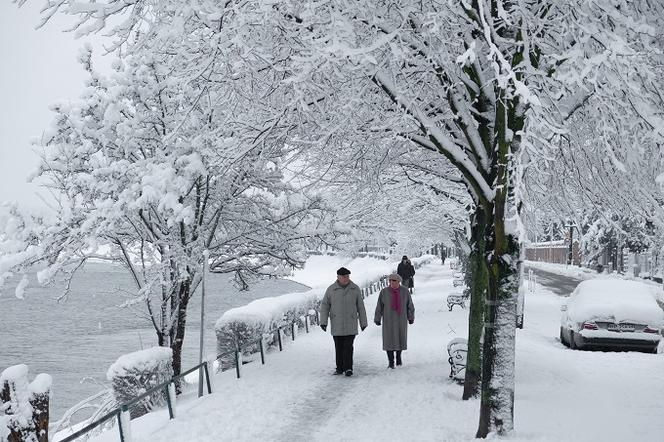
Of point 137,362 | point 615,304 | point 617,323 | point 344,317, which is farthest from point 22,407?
point 615,304

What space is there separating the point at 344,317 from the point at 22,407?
240 inches

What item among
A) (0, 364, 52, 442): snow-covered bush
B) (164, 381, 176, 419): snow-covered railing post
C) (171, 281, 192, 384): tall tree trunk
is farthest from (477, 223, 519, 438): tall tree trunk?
(171, 281, 192, 384): tall tree trunk

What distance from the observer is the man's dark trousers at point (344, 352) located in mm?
10805

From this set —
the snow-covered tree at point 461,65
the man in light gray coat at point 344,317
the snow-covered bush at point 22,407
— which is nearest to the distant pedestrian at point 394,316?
the man in light gray coat at point 344,317

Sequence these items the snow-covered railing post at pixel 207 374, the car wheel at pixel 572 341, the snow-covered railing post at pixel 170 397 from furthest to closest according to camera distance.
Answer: the car wheel at pixel 572 341 → the snow-covered railing post at pixel 207 374 → the snow-covered railing post at pixel 170 397

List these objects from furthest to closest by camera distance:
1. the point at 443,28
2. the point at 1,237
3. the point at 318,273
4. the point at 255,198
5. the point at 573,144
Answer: the point at 318,273 < the point at 255,198 < the point at 1,237 < the point at 573,144 < the point at 443,28

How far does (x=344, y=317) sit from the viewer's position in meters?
10.8

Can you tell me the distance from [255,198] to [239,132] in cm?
451

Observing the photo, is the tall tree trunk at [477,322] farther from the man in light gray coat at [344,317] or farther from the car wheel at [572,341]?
the car wheel at [572,341]

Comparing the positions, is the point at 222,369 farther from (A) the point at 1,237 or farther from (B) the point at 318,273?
(B) the point at 318,273

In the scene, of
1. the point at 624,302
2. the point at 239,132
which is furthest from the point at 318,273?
the point at 239,132

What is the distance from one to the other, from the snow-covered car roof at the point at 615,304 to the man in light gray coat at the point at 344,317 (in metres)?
6.17

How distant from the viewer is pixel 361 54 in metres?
5.14

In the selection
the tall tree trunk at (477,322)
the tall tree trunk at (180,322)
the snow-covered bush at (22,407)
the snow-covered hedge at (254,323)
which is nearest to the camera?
the snow-covered bush at (22,407)
